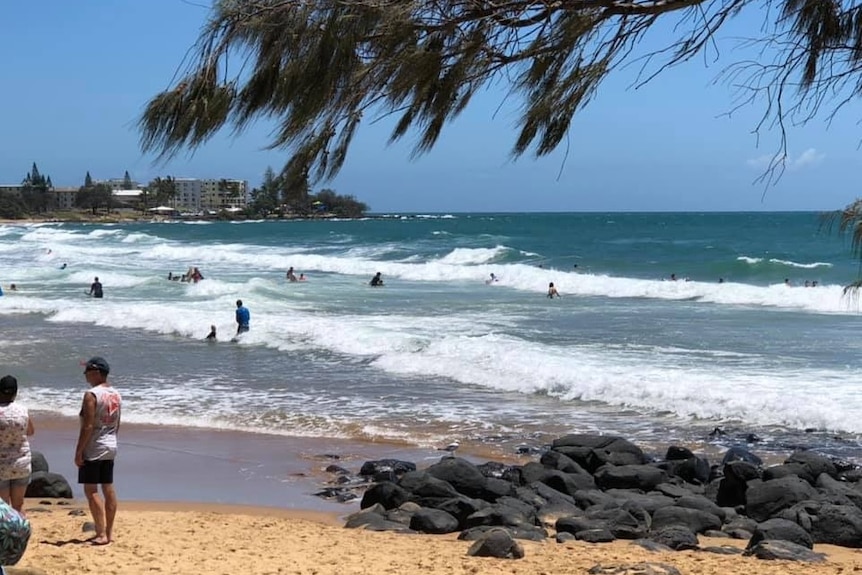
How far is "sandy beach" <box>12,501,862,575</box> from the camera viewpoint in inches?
271

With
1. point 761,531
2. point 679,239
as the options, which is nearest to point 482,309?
point 761,531

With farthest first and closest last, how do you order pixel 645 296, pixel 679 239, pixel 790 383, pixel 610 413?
pixel 679 239 < pixel 645 296 < pixel 790 383 < pixel 610 413

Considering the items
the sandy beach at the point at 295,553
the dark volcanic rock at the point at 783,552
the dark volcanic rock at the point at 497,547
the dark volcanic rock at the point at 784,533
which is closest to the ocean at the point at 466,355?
the dark volcanic rock at the point at 783,552

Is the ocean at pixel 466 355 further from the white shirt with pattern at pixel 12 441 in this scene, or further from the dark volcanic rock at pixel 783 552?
the white shirt with pattern at pixel 12 441

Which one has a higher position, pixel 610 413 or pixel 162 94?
pixel 162 94

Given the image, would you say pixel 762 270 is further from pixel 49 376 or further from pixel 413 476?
pixel 413 476

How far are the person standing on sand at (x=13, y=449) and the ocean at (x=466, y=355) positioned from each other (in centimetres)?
516

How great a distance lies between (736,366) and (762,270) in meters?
29.6

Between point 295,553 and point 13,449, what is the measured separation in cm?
210

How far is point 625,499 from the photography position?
9562mm

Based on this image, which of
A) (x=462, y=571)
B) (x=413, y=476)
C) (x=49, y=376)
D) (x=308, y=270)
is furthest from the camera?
(x=308, y=270)

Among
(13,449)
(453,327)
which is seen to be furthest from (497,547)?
(453,327)

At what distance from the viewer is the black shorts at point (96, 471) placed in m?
6.96

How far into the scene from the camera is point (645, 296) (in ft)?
119
